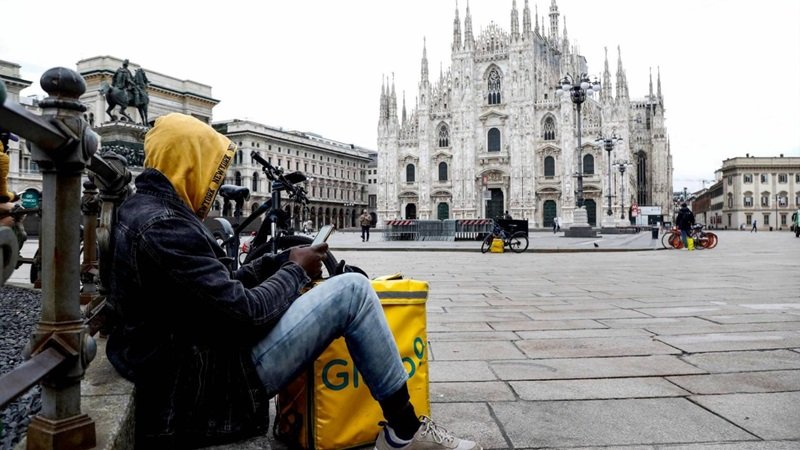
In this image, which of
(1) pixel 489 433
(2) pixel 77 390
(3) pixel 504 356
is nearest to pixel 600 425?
(1) pixel 489 433

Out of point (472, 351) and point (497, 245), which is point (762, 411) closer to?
point (472, 351)

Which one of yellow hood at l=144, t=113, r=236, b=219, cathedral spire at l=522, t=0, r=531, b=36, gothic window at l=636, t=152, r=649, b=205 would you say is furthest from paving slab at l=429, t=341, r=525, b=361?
gothic window at l=636, t=152, r=649, b=205

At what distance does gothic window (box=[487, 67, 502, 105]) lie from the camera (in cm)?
4712

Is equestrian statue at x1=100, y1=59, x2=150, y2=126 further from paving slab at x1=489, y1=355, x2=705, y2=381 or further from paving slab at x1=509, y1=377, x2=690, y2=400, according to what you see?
paving slab at x1=509, y1=377, x2=690, y2=400

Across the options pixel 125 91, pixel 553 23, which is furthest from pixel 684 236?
pixel 553 23

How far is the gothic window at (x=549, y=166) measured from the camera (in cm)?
4497

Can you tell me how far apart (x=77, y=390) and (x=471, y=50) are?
160 ft

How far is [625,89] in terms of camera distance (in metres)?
44.3

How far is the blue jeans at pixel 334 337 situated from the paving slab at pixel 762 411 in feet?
4.73

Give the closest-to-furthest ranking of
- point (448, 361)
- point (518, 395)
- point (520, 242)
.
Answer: point (518, 395) < point (448, 361) < point (520, 242)

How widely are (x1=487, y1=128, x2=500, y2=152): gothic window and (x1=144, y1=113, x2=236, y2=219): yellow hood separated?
4626 centimetres

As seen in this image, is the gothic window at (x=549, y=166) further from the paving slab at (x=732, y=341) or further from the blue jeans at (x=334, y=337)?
the blue jeans at (x=334, y=337)

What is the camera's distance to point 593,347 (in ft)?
11.7

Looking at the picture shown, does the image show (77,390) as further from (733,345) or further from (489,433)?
(733,345)
